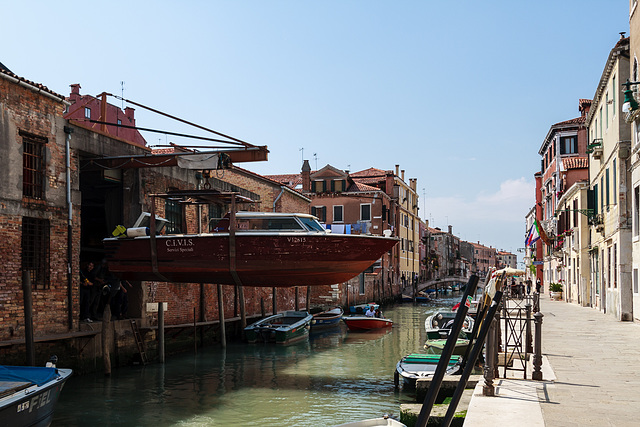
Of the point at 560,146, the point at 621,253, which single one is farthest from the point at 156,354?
the point at 560,146

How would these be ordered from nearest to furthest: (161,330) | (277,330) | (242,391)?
(242,391) < (161,330) < (277,330)

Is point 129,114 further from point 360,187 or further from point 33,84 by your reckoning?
point 33,84

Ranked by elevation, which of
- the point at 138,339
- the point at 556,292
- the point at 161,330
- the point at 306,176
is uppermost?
the point at 306,176

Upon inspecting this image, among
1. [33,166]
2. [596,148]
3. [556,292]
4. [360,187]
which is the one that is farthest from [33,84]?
[360,187]

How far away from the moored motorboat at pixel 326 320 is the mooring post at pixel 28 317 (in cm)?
1630

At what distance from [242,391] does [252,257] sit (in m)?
3.15

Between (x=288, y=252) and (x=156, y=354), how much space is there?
5.70 meters

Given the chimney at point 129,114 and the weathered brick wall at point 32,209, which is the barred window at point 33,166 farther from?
the chimney at point 129,114

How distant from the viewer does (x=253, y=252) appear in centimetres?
1519

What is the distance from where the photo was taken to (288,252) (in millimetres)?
15172

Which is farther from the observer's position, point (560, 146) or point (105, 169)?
point (560, 146)

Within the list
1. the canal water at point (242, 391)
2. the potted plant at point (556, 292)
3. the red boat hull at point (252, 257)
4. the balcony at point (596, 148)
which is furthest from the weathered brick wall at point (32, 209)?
the potted plant at point (556, 292)

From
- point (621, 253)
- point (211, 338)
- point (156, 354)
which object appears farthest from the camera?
point (211, 338)

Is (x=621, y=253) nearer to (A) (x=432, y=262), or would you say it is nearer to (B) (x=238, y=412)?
(B) (x=238, y=412)
